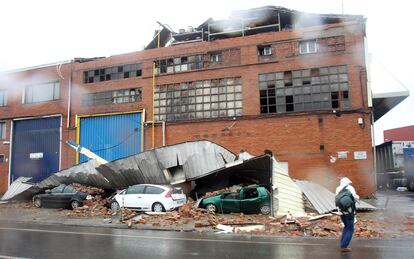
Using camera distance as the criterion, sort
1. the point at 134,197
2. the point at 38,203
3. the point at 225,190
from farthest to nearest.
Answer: the point at 38,203 → the point at 225,190 → the point at 134,197

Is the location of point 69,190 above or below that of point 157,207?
above

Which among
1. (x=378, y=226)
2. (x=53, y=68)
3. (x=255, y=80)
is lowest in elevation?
(x=378, y=226)

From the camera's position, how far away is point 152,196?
50.2 feet

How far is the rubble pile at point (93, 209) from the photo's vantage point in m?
15.8

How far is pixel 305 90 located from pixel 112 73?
12757 millimetres

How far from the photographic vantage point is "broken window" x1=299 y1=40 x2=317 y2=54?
2138 cm

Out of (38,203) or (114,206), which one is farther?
(38,203)

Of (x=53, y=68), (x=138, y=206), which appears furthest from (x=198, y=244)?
(x=53, y=68)

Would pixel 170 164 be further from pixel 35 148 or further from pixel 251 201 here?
pixel 35 148

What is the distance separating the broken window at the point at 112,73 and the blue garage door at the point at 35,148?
3.66m

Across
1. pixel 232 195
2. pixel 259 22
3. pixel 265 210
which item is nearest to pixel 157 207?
pixel 232 195

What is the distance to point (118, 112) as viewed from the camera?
81.5 feet

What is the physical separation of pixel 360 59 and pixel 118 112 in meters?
14.8

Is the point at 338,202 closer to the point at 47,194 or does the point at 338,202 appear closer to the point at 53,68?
the point at 47,194
